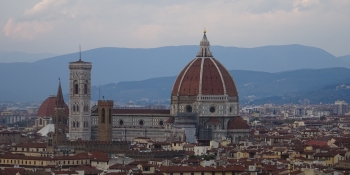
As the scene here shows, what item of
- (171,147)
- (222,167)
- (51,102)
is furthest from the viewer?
(51,102)

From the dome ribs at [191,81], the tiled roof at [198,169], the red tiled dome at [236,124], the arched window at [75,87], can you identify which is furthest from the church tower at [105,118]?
the tiled roof at [198,169]

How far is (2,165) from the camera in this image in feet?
259

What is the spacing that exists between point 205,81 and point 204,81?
0.09 metres

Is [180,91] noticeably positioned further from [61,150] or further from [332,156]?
[332,156]

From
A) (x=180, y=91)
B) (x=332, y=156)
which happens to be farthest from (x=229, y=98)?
(x=332, y=156)

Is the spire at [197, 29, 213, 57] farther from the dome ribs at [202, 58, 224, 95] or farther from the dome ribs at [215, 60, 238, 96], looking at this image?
the dome ribs at [202, 58, 224, 95]

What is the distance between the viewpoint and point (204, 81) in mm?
124438

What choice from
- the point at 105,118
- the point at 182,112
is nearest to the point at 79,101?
the point at 105,118

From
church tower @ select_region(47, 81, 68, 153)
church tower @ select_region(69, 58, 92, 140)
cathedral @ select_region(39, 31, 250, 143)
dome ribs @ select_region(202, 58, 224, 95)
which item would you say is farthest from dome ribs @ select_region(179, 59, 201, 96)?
church tower @ select_region(47, 81, 68, 153)

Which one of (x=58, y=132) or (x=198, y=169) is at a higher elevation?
(x=58, y=132)

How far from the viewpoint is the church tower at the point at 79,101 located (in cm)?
12425

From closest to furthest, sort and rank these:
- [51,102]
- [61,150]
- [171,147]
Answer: [61,150]
[171,147]
[51,102]

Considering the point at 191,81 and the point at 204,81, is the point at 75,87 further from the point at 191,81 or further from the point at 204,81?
the point at 204,81

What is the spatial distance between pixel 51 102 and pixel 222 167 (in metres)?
86.8
